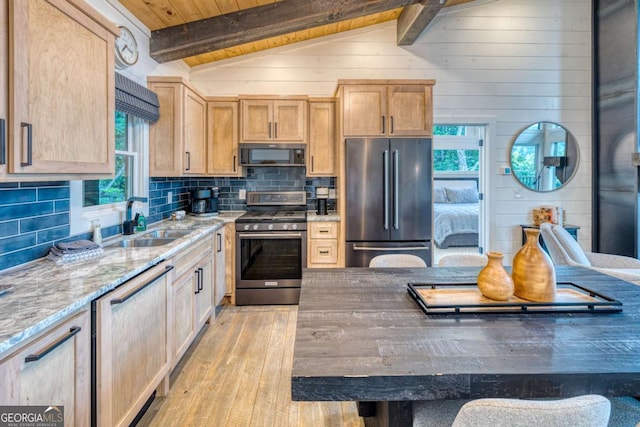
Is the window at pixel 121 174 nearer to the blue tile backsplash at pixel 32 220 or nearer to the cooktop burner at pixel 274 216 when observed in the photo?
the blue tile backsplash at pixel 32 220

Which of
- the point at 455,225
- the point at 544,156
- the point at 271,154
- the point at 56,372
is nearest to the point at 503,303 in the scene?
the point at 56,372

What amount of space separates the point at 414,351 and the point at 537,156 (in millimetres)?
4407

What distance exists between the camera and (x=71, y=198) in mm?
2129

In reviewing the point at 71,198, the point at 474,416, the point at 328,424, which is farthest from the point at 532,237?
the point at 71,198

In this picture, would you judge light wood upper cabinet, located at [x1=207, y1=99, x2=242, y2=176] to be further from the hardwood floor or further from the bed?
the bed

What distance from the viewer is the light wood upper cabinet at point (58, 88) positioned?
1.27 metres

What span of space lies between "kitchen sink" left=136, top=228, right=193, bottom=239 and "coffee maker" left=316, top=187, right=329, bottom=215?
1.54m

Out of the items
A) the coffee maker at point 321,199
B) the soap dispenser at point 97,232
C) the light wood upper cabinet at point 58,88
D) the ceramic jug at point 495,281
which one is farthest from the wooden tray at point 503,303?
the coffee maker at point 321,199

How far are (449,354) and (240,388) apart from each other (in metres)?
1.70

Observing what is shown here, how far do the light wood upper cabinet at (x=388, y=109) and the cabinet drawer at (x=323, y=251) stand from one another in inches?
46.7

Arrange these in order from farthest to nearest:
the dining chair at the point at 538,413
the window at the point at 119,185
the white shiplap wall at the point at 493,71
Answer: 1. the white shiplap wall at the point at 493,71
2. the window at the point at 119,185
3. the dining chair at the point at 538,413

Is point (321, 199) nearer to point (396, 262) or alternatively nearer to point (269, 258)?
point (269, 258)

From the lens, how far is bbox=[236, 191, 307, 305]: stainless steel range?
12.0 ft

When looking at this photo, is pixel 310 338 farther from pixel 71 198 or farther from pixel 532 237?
pixel 71 198
